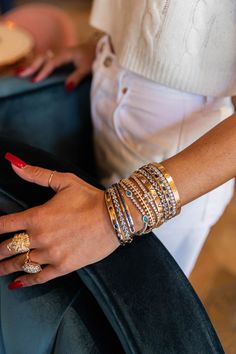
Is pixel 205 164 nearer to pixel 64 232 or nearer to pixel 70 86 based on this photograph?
pixel 64 232

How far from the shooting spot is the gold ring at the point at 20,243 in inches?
17.3

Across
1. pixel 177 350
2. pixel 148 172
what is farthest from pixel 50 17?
pixel 177 350

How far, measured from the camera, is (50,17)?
1.48 metres

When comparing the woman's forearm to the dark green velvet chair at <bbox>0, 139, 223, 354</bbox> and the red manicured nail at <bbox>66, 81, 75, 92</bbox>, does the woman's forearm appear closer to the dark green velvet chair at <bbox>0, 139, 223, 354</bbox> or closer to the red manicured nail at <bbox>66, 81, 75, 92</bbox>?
the dark green velvet chair at <bbox>0, 139, 223, 354</bbox>

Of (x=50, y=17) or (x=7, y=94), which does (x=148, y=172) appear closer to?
(x=7, y=94)

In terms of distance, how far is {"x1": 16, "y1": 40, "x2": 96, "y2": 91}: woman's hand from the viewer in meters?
0.81

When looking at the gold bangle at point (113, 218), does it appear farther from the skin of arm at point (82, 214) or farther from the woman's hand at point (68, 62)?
the woman's hand at point (68, 62)

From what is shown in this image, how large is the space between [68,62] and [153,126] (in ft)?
Answer: 1.00

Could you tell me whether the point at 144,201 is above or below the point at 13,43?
above

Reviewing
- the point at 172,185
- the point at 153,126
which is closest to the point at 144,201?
the point at 172,185

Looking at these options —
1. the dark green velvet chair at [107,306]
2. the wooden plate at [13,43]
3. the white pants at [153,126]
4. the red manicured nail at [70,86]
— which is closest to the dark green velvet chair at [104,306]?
the dark green velvet chair at [107,306]

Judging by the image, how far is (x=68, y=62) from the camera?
2.83 feet

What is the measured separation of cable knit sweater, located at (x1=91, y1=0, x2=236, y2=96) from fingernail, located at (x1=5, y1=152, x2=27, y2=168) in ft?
0.75

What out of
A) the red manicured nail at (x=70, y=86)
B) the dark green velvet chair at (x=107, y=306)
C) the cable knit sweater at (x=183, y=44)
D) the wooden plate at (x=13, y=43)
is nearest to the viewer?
the dark green velvet chair at (x=107, y=306)
